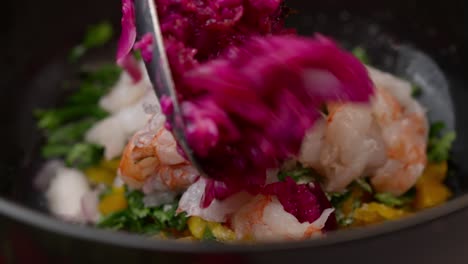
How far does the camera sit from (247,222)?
1.25m

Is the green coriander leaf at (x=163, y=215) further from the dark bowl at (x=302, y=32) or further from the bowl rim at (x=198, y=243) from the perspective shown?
the bowl rim at (x=198, y=243)

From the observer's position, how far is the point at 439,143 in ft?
5.43

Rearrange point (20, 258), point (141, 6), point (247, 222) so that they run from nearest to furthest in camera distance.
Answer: point (20, 258) → point (141, 6) → point (247, 222)

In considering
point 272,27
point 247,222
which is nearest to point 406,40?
point 272,27

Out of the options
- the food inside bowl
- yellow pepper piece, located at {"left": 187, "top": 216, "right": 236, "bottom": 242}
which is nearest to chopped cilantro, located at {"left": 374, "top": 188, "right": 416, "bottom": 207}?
the food inside bowl

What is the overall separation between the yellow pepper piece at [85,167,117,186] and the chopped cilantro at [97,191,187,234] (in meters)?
0.18

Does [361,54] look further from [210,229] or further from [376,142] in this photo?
[210,229]

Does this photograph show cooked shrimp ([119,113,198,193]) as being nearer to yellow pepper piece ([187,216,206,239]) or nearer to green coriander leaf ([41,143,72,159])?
A: yellow pepper piece ([187,216,206,239])

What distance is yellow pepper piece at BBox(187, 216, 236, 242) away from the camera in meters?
1.27

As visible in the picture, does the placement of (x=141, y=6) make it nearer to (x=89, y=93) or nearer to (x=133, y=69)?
(x=133, y=69)

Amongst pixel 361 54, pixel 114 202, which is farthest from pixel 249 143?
pixel 361 54

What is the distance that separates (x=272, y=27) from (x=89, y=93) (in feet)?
2.71

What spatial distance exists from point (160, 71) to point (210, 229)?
36 cm

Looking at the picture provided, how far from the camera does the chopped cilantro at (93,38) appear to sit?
1.98 m
